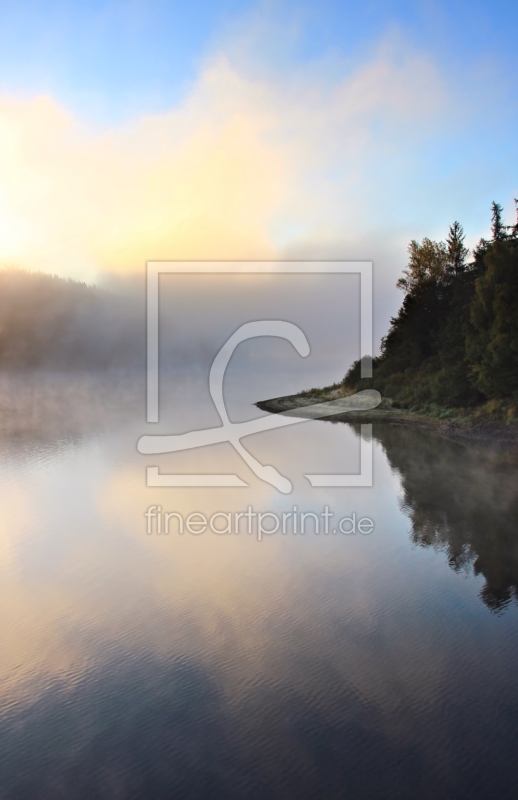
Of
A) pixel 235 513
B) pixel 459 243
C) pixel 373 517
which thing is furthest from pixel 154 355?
pixel 459 243

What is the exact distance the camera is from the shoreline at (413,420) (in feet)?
91.0

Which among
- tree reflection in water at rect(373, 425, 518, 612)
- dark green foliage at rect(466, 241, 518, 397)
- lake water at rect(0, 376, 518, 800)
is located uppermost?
dark green foliage at rect(466, 241, 518, 397)

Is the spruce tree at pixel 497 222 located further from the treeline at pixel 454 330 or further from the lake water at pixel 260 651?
the lake water at pixel 260 651

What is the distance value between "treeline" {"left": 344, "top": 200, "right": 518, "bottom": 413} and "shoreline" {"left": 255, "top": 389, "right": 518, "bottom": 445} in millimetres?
1269

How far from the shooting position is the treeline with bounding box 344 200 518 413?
28.7 m

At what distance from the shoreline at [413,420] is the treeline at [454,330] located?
127 centimetres

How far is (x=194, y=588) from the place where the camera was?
436 inches

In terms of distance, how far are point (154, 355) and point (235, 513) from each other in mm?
8826

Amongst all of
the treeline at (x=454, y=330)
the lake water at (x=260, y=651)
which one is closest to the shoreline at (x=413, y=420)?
the treeline at (x=454, y=330)

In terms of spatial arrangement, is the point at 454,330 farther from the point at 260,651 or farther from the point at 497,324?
the point at 260,651

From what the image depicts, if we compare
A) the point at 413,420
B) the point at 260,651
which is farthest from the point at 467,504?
the point at 413,420

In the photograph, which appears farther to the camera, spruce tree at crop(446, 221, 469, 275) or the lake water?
spruce tree at crop(446, 221, 469, 275)

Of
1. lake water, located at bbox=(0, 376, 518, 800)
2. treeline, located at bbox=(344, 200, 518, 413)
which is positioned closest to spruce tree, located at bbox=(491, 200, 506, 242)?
treeline, located at bbox=(344, 200, 518, 413)

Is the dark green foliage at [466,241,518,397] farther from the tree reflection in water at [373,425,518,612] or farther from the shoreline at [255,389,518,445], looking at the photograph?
the tree reflection in water at [373,425,518,612]
